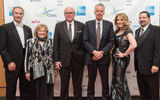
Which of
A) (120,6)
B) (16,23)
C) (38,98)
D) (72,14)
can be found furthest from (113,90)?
(16,23)

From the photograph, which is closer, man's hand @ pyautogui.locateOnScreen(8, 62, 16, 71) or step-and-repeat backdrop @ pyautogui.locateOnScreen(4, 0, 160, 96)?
man's hand @ pyautogui.locateOnScreen(8, 62, 16, 71)

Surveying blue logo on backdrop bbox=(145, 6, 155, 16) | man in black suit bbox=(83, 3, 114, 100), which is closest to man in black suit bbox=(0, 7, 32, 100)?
A: man in black suit bbox=(83, 3, 114, 100)

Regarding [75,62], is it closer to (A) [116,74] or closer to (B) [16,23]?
(A) [116,74]

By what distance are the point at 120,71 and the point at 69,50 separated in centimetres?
95

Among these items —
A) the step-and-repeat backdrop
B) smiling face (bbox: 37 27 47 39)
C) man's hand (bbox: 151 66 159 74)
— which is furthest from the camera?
the step-and-repeat backdrop

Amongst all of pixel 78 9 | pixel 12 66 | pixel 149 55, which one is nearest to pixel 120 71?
pixel 149 55

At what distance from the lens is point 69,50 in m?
2.82

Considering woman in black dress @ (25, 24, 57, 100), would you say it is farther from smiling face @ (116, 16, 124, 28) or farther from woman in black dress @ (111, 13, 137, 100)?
smiling face @ (116, 16, 124, 28)

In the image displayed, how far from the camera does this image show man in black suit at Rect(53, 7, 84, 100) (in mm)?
2820

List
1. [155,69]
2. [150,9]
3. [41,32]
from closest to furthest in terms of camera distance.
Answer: [155,69], [41,32], [150,9]

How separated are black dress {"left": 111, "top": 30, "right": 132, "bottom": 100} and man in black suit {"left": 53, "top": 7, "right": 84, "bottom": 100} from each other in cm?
61

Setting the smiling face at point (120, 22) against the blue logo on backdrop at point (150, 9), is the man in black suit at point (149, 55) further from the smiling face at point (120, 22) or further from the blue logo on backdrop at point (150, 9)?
the blue logo on backdrop at point (150, 9)

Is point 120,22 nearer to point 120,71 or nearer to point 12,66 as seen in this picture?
point 120,71

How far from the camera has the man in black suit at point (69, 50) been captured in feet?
9.25
